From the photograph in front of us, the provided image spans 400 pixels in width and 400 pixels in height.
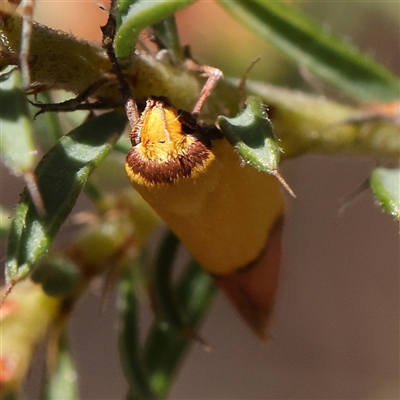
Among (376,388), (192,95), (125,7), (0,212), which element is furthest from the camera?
(376,388)

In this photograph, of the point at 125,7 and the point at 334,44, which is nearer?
the point at 125,7

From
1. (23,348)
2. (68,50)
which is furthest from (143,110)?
(23,348)

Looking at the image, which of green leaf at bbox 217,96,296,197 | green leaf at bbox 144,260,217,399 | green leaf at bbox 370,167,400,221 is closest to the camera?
green leaf at bbox 217,96,296,197

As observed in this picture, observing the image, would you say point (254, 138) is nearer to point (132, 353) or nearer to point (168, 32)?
point (168, 32)

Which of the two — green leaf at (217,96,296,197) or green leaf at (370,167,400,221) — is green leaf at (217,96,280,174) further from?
green leaf at (370,167,400,221)

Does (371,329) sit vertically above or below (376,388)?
above

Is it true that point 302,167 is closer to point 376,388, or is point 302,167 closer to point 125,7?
point 376,388

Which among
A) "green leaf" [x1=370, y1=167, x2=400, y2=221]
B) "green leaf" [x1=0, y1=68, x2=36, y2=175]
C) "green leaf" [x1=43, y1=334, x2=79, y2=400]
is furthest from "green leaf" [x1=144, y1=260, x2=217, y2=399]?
"green leaf" [x1=0, y1=68, x2=36, y2=175]
